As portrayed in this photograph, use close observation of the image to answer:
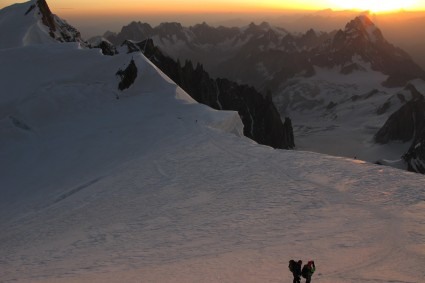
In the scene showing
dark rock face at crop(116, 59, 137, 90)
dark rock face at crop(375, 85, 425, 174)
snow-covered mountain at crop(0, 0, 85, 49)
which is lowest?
dark rock face at crop(375, 85, 425, 174)

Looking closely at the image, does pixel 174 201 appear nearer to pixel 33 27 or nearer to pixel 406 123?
pixel 33 27

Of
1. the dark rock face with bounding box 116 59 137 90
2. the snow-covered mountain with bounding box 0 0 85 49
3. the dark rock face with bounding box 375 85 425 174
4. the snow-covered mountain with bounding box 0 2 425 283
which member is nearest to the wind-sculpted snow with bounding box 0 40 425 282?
the snow-covered mountain with bounding box 0 2 425 283

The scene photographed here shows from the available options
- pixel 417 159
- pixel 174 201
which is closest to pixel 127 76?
pixel 174 201


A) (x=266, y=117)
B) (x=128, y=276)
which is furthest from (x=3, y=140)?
(x=266, y=117)

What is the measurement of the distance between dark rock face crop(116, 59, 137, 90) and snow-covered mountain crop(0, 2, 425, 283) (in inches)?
32.9

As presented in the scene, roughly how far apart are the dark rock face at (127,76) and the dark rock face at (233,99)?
1815 inches

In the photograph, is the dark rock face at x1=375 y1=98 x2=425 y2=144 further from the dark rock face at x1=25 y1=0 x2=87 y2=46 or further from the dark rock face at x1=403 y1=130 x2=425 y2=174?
the dark rock face at x1=25 y1=0 x2=87 y2=46

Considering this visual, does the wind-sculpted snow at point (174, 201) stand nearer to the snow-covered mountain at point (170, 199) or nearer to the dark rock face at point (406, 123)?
the snow-covered mountain at point (170, 199)

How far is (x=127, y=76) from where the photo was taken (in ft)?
200

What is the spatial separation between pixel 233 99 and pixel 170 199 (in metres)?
113

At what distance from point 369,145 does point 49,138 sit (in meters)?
160

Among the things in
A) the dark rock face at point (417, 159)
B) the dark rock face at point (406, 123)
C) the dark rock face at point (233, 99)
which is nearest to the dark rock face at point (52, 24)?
the dark rock face at point (233, 99)

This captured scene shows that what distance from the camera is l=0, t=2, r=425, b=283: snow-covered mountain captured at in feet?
63.1

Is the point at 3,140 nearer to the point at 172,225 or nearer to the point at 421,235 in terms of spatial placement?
the point at 172,225
